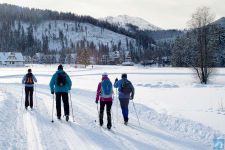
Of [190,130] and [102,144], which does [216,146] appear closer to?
[190,130]

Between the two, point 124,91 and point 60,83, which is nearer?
point 124,91

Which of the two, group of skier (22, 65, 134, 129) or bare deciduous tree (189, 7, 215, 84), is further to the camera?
bare deciduous tree (189, 7, 215, 84)

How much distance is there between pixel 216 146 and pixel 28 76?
36.3 feet

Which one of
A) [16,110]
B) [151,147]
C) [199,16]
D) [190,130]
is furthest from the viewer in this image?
[199,16]

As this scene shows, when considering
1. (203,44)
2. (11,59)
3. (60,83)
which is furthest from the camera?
(11,59)

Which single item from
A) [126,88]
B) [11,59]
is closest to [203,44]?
[126,88]

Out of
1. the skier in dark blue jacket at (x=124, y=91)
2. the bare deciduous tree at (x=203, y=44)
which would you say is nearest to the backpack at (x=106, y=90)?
the skier in dark blue jacket at (x=124, y=91)

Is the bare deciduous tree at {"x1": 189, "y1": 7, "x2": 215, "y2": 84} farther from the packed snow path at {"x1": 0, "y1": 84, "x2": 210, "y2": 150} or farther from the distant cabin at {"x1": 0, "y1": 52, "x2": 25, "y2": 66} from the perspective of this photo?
the distant cabin at {"x1": 0, "y1": 52, "x2": 25, "y2": 66}

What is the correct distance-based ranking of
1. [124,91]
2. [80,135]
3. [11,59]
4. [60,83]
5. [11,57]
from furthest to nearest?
1. [11,57]
2. [11,59]
3. [60,83]
4. [124,91]
5. [80,135]

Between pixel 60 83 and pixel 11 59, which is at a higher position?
pixel 11 59

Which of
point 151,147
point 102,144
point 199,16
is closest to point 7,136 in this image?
point 102,144

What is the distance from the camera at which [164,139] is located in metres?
10.8

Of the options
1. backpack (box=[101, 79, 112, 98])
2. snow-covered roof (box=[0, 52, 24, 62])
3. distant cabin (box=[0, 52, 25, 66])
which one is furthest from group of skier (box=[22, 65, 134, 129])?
snow-covered roof (box=[0, 52, 24, 62])

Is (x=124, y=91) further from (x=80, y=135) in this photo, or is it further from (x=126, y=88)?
(x=80, y=135)
